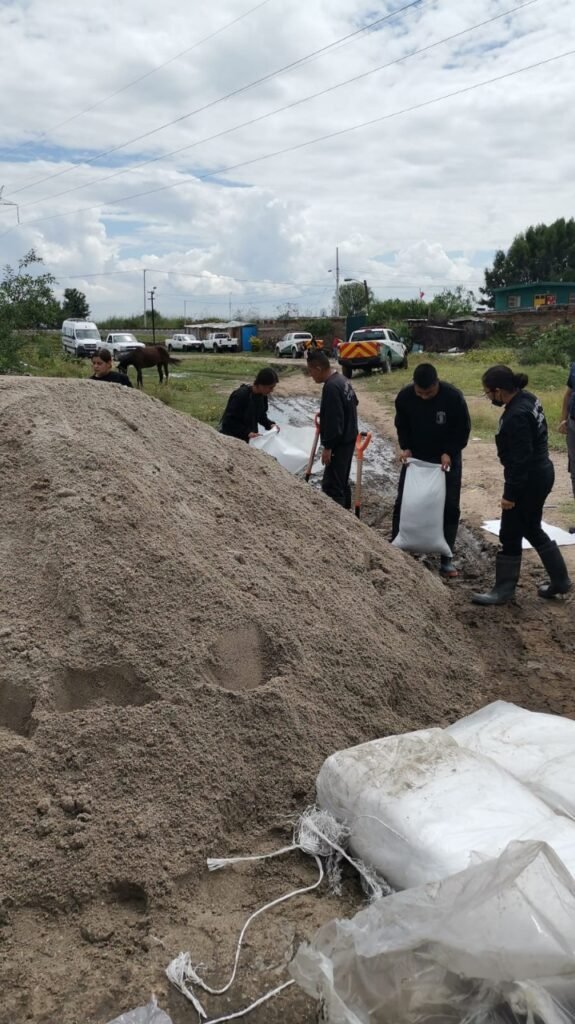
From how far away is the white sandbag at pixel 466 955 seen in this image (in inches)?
69.9

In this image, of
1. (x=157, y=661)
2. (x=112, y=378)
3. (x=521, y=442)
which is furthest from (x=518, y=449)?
(x=112, y=378)

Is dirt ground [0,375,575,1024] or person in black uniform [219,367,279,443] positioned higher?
person in black uniform [219,367,279,443]

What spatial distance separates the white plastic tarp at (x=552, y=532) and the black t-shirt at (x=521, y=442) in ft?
4.51

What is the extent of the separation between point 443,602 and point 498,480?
15.5ft

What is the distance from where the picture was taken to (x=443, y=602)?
191 inches

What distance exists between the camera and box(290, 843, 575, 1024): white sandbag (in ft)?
5.82

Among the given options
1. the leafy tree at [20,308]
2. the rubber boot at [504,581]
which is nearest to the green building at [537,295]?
the leafy tree at [20,308]

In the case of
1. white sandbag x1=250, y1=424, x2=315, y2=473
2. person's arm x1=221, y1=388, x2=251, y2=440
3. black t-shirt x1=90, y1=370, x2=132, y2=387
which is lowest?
white sandbag x1=250, y1=424, x2=315, y2=473

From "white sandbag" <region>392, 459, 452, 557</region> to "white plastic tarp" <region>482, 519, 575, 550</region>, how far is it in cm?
110

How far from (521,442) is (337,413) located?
164 centimetres

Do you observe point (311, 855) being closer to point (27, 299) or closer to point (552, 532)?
point (552, 532)

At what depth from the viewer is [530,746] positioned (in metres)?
2.84

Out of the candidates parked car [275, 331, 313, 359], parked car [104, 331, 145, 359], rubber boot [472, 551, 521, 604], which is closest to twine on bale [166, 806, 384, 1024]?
rubber boot [472, 551, 521, 604]

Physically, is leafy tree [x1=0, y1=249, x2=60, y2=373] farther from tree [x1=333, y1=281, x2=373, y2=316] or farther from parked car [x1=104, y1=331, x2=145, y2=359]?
tree [x1=333, y1=281, x2=373, y2=316]
